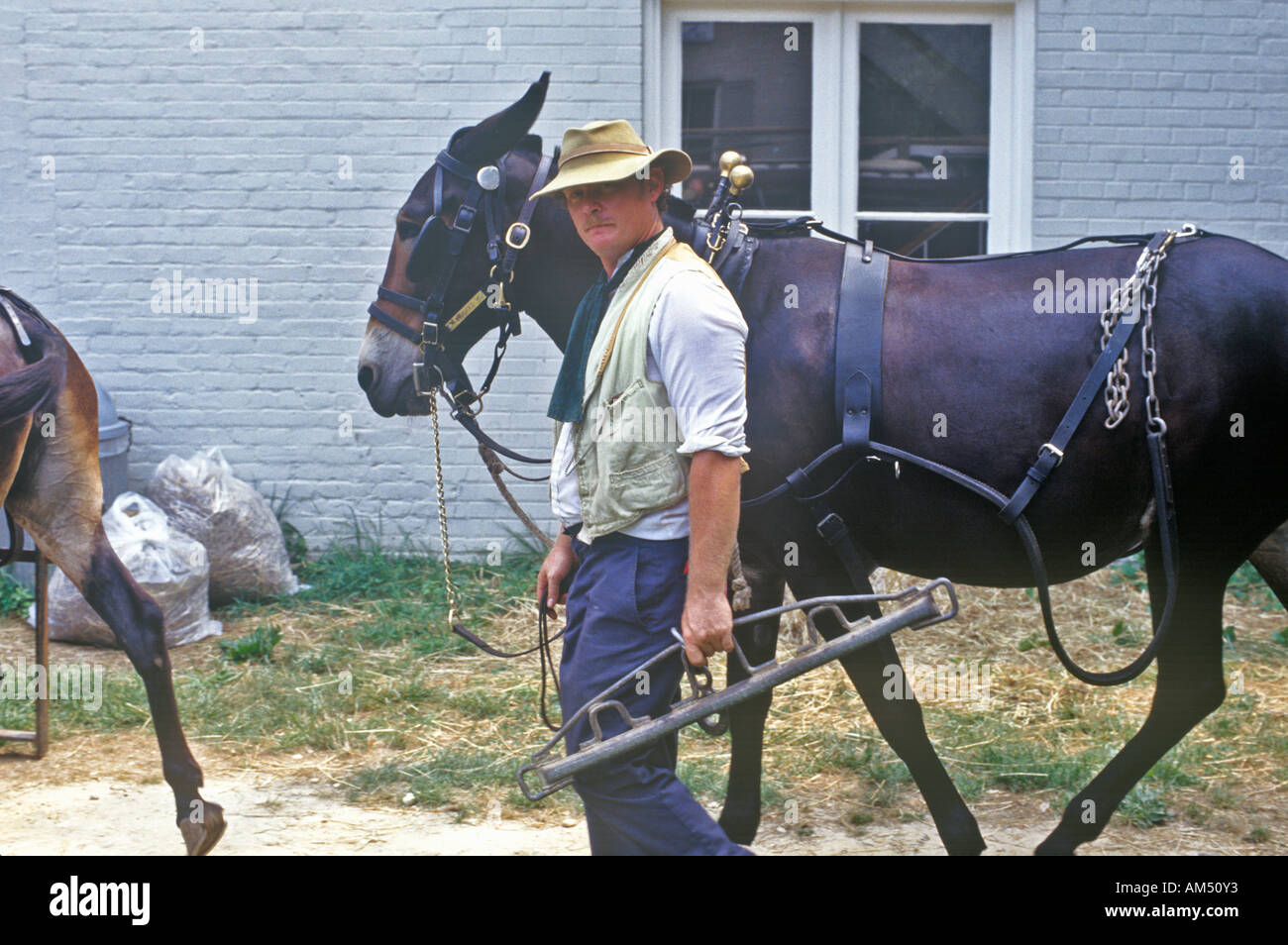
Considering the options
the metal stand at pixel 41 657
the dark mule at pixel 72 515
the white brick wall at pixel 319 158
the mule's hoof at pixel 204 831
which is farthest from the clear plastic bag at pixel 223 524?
the mule's hoof at pixel 204 831

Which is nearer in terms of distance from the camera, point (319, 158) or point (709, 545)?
point (709, 545)

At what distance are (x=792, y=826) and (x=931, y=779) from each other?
0.73m

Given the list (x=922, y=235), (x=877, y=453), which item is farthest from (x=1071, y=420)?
(x=922, y=235)

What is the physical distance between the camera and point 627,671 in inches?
106

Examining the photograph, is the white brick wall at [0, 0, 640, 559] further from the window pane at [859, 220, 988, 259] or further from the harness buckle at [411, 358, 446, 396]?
the harness buckle at [411, 358, 446, 396]

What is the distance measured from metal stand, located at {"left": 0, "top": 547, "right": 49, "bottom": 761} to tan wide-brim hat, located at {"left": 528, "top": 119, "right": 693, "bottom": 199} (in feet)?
8.25

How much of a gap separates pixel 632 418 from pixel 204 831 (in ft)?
6.25

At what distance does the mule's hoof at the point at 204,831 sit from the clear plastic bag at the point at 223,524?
2686 millimetres

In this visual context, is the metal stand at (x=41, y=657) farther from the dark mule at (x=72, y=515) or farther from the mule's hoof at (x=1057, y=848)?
the mule's hoof at (x=1057, y=848)

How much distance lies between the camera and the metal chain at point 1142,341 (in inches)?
120

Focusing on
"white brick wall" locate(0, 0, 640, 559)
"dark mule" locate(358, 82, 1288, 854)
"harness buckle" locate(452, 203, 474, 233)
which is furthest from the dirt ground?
"white brick wall" locate(0, 0, 640, 559)

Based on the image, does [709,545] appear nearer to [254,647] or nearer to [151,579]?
[254,647]
